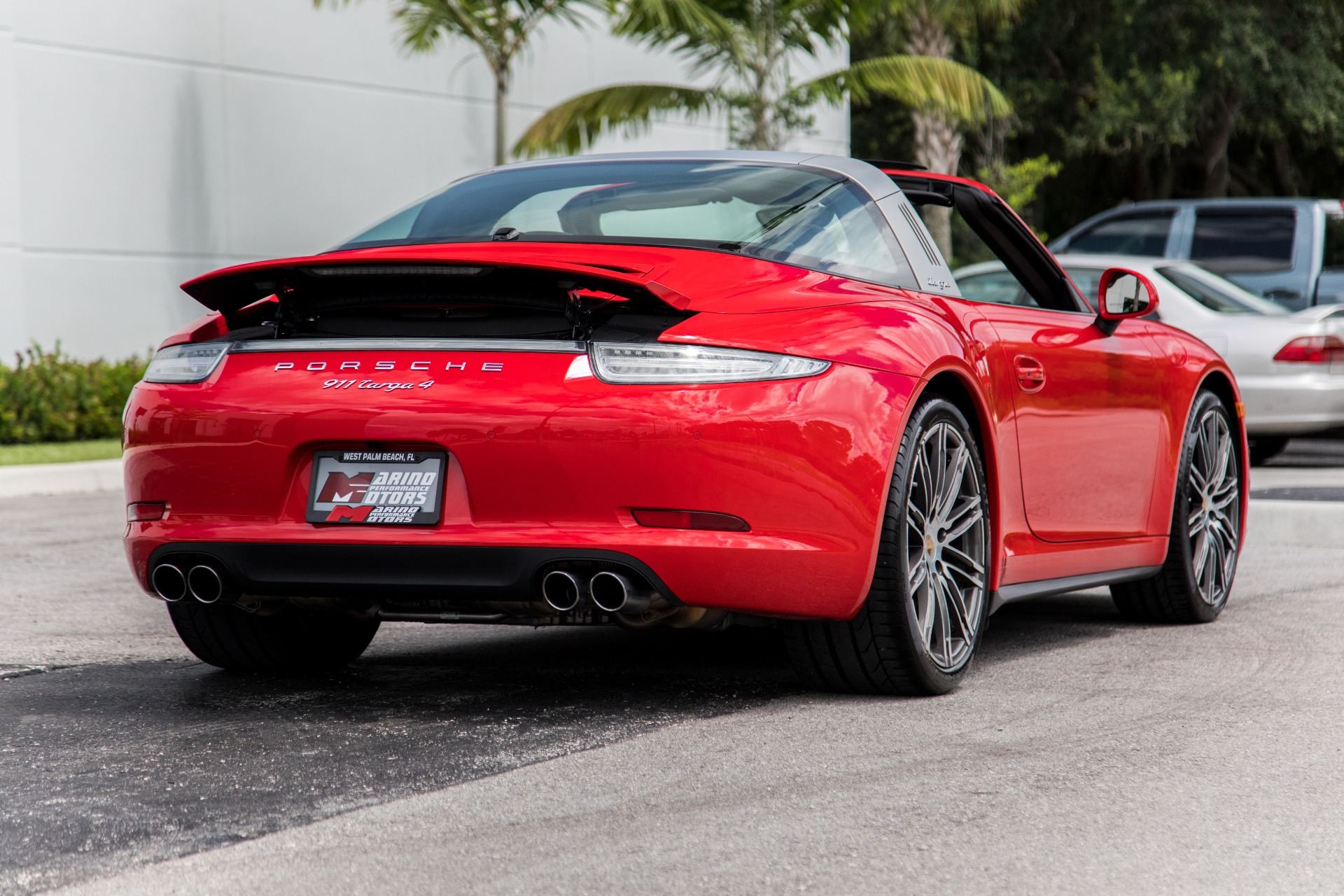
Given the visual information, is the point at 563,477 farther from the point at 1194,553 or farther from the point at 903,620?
the point at 1194,553

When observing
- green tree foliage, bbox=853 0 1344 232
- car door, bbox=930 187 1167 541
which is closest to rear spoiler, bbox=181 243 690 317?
car door, bbox=930 187 1167 541

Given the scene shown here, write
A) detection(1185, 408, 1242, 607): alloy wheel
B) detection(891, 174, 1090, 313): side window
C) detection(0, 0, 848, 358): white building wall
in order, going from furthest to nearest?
detection(0, 0, 848, 358): white building wall → detection(1185, 408, 1242, 607): alloy wheel → detection(891, 174, 1090, 313): side window

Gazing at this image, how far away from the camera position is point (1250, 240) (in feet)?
46.8

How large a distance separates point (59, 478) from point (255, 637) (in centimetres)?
719

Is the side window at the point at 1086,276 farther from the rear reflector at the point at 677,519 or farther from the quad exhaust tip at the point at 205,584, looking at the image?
the quad exhaust tip at the point at 205,584

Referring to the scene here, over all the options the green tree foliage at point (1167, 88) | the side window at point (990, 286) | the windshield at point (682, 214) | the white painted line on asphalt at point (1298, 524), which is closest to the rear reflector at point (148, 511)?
the windshield at point (682, 214)

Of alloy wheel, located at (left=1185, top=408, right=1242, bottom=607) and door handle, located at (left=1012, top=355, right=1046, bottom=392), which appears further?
alloy wheel, located at (left=1185, top=408, right=1242, bottom=607)

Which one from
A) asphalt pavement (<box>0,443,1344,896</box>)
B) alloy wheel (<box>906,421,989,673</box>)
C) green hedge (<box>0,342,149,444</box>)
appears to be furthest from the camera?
green hedge (<box>0,342,149,444</box>)

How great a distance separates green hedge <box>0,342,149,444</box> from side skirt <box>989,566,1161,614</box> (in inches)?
384

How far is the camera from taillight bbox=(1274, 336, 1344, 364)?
1202cm

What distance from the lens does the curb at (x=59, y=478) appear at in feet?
36.0

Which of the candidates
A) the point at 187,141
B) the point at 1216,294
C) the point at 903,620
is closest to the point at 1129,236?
the point at 1216,294

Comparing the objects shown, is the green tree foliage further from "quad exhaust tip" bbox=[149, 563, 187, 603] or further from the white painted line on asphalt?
"quad exhaust tip" bbox=[149, 563, 187, 603]

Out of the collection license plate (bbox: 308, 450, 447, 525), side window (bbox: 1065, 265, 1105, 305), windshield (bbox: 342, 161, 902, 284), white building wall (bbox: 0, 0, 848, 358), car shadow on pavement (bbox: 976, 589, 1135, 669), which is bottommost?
car shadow on pavement (bbox: 976, 589, 1135, 669)
